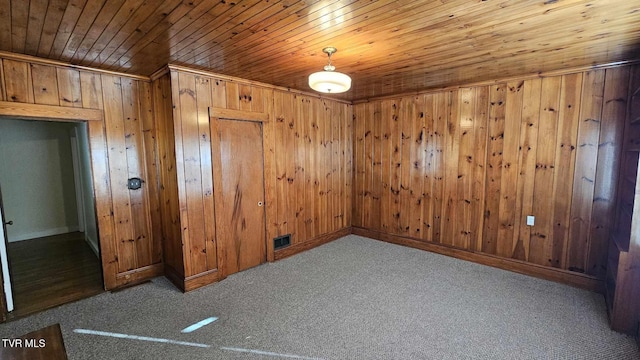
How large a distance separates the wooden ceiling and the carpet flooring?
7.62 feet

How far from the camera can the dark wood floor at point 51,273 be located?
2898 millimetres

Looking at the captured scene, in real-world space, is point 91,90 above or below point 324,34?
below

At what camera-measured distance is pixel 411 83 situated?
147 inches

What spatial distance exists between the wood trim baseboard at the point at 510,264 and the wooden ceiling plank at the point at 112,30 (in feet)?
13.7

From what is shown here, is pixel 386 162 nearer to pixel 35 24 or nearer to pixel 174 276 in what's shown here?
pixel 174 276

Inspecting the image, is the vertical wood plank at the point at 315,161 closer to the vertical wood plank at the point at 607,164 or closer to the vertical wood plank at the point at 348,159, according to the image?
the vertical wood plank at the point at 348,159

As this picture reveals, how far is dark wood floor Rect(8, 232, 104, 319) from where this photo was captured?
2898 mm

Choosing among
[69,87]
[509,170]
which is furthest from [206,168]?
[509,170]

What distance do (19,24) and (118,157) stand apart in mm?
1485

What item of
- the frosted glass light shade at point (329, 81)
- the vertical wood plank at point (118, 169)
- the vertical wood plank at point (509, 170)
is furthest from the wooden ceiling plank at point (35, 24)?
the vertical wood plank at point (509, 170)

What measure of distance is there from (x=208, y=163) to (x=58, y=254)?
310 centimetres

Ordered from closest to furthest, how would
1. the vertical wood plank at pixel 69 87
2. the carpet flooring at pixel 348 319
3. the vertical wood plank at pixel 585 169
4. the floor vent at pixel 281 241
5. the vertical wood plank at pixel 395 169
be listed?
the carpet flooring at pixel 348 319
the vertical wood plank at pixel 69 87
the vertical wood plank at pixel 585 169
the floor vent at pixel 281 241
the vertical wood plank at pixel 395 169

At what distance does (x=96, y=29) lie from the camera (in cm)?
201

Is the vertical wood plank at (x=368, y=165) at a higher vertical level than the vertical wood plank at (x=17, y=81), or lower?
lower
